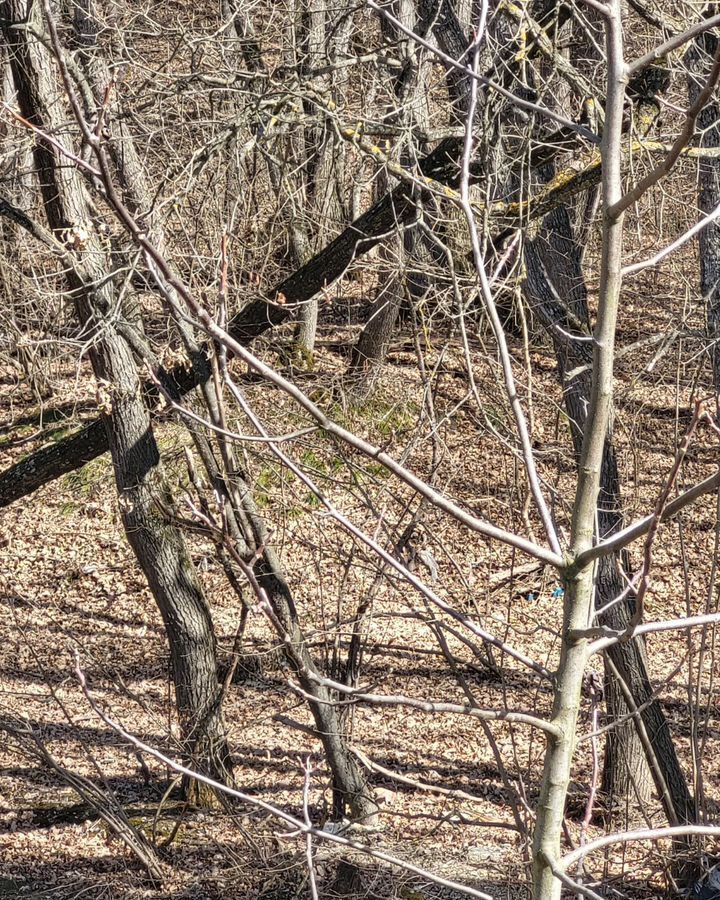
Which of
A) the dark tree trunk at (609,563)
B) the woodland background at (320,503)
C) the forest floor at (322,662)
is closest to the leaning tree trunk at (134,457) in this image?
the woodland background at (320,503)

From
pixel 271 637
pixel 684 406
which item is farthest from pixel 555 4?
pixel 684 406

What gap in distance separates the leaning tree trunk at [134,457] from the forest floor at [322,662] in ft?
1.07

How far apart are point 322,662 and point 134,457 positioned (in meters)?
1.92

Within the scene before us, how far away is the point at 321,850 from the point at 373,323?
7.52 m

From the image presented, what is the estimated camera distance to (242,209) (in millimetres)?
8766

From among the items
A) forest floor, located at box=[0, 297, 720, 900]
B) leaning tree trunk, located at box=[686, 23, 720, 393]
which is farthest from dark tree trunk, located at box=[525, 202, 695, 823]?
leaning tree trunk, located at box=[686, 23, 720, 393]

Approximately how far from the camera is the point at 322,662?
7035 millimetres

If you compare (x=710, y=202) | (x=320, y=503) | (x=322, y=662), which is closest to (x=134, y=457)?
(x=322, y=662)

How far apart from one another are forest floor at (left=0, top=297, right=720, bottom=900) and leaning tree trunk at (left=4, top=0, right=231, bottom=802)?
1.07ft

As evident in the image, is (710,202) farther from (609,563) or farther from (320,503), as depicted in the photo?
(320,503)

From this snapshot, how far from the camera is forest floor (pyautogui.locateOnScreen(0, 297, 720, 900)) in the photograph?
6.35 metres

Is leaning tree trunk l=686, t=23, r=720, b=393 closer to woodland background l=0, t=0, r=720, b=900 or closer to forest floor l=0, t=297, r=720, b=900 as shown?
woodland background l=0, t=0, r=720, b=900

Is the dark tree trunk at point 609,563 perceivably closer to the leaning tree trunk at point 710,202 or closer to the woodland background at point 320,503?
the woodland background at point 320,503

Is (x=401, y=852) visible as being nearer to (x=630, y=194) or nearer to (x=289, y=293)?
(x=289, y=293)
